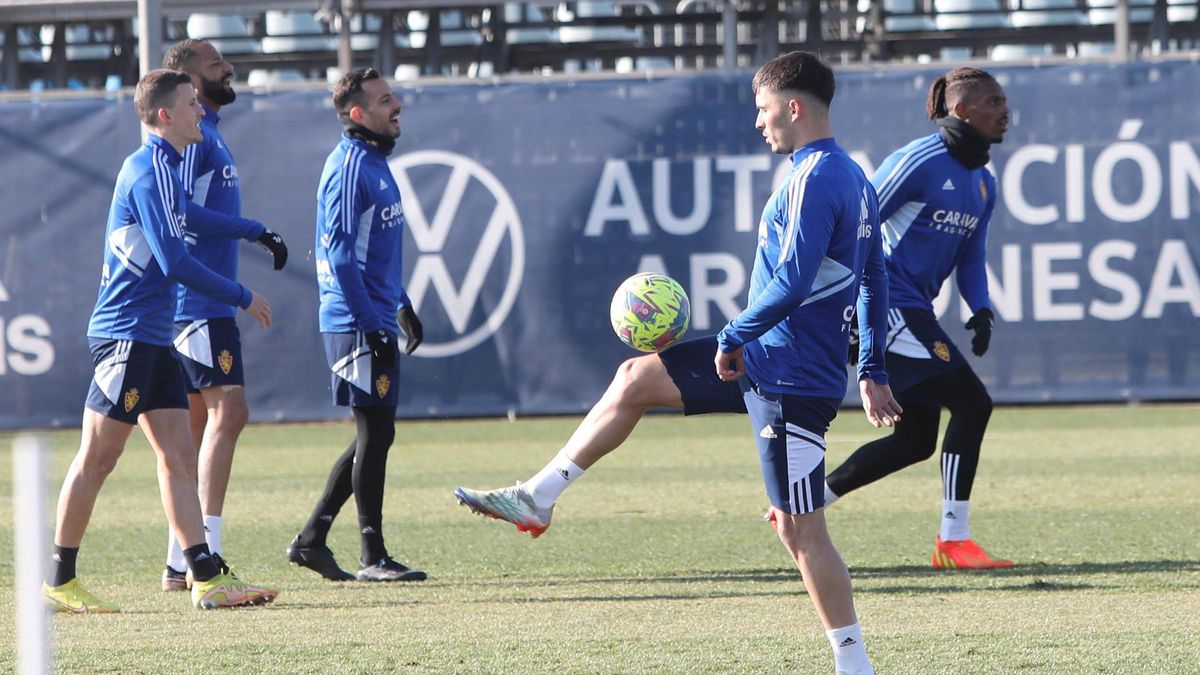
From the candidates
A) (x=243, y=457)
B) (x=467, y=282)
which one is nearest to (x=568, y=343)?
(x=467, y=282)

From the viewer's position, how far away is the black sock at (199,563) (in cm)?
607

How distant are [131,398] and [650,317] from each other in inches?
76.7

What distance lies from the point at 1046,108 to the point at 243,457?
704cm

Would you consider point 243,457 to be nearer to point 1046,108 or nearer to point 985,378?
point 985,378

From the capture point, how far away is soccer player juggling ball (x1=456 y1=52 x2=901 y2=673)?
4379 mm

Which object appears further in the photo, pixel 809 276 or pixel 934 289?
pixel 934 289

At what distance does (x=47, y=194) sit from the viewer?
14.0 m

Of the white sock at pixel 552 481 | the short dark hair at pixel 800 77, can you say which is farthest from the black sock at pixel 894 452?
the short dark hair at pixel 800 77

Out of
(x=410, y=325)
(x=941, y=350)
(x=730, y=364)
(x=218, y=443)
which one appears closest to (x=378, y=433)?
(x=410, y=325)

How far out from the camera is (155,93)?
6.16 meters

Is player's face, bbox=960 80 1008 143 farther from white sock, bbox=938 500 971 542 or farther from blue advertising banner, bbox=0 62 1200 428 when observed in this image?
blue advertising banner, bbox=0 62 1200 428

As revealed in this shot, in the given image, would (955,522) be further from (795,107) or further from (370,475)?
(795,107)

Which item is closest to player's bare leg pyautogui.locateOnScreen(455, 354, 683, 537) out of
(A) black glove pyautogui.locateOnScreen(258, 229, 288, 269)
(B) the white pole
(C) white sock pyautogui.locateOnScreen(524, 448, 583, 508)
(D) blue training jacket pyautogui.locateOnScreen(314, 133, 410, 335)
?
(C) white sock pyautogui.locateOnScreen(524, 448, 583, 508)

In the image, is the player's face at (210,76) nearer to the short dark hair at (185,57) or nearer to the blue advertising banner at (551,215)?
the short dark hair at (185,57)
